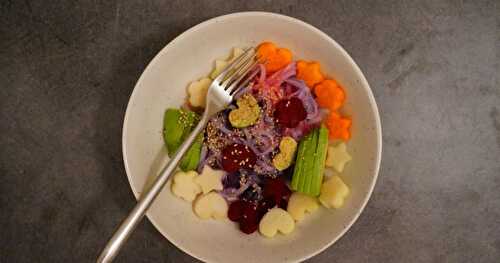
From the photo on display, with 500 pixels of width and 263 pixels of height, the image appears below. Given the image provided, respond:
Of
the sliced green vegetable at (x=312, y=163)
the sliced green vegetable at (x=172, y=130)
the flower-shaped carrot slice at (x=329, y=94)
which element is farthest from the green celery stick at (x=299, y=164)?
the sliced green vegetable at (x=172, y=130)

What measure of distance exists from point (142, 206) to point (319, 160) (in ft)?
1.48

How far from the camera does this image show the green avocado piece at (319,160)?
119cm

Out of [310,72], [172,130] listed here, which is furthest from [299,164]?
[172,130]

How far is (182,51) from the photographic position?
1.21 metres

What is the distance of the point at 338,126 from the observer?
121cm

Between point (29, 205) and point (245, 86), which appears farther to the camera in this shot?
point (29, 205)

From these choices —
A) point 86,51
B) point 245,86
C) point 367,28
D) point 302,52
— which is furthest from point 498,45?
point 86,51

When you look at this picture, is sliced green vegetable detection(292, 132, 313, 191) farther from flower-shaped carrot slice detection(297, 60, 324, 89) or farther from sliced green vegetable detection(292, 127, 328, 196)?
flower-shaped carrot slice detection(297, 60, 324, 89)

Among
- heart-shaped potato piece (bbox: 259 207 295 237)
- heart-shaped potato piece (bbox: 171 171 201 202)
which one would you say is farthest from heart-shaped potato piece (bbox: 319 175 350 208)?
heart-shaped potato piece (bbox: 171 171 201 202)

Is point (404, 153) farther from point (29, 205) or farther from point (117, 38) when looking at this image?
point (29, 205)

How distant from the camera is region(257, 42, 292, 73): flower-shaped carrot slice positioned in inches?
48.1

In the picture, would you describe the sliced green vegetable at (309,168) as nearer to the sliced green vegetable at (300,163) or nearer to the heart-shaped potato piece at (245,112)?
the sliced green vegetable at (300,163)

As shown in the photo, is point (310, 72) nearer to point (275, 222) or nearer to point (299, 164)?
point (299, 164)

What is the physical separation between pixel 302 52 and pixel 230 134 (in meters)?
0.29
